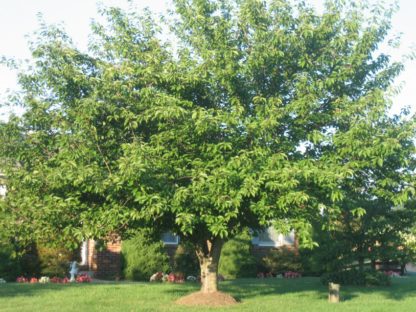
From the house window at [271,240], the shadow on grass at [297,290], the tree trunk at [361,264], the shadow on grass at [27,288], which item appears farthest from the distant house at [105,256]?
the shadow on grass at [27,288]

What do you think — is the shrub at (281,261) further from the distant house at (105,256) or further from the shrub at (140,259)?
the shrub at (140,259)

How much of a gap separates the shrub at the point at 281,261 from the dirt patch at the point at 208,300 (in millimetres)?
10714

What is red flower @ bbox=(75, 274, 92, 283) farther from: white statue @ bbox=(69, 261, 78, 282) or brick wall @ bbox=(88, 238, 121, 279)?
brick wall @ bbox=(88, 238, 121, 279)

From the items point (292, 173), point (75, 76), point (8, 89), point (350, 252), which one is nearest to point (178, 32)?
point (75, 76)

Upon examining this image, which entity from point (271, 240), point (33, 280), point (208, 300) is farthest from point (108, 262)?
point (208, 300)

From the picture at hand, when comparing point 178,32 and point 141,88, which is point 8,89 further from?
point 178,32

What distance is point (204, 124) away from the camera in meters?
10.5

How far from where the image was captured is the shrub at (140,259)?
2109 cm

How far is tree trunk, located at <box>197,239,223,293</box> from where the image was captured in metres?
14.1

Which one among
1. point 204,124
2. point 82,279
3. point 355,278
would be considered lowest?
point 355,278

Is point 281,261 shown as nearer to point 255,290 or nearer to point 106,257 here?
point 106,257

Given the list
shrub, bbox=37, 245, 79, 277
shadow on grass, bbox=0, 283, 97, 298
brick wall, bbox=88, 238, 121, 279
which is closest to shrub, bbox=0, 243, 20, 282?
shrub, bbox=37, 245, 79, 277

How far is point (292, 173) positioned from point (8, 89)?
19.3 feet

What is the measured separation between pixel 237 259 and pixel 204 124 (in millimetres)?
13297
